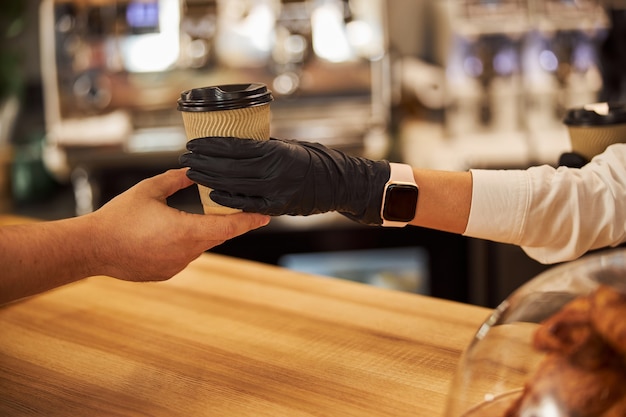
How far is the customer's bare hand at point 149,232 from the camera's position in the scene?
1.27 meters

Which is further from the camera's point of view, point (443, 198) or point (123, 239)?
point (443, 198)

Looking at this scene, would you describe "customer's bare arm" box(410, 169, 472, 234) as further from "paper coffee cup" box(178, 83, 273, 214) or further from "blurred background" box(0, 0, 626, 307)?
"blurred background" box(0, 0, 626, 307)

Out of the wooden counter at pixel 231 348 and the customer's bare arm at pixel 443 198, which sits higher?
the customer's bare arm at pixel 443 198

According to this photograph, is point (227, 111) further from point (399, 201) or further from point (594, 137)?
point (594, 137)

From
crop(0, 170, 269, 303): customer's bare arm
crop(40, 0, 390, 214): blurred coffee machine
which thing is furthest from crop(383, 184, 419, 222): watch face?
crop(40, 0, 390, 214): blurred coffee machine

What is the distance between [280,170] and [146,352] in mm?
411

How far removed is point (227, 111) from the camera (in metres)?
1.21

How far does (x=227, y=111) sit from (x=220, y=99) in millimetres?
27

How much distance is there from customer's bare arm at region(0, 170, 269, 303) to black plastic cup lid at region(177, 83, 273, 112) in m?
0.19

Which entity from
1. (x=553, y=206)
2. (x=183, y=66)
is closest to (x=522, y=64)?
(x=183, y=66)

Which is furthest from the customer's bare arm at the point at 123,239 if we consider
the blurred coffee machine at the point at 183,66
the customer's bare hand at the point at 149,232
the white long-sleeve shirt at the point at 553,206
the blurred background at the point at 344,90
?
the blurred coffee machine at the point at 183,66

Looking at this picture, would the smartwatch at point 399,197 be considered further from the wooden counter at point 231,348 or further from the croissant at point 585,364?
the croissant at point 585,364

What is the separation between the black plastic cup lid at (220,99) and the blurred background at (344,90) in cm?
204

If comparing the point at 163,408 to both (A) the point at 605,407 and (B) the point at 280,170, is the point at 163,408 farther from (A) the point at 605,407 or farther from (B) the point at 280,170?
(A) the point at 605,407
